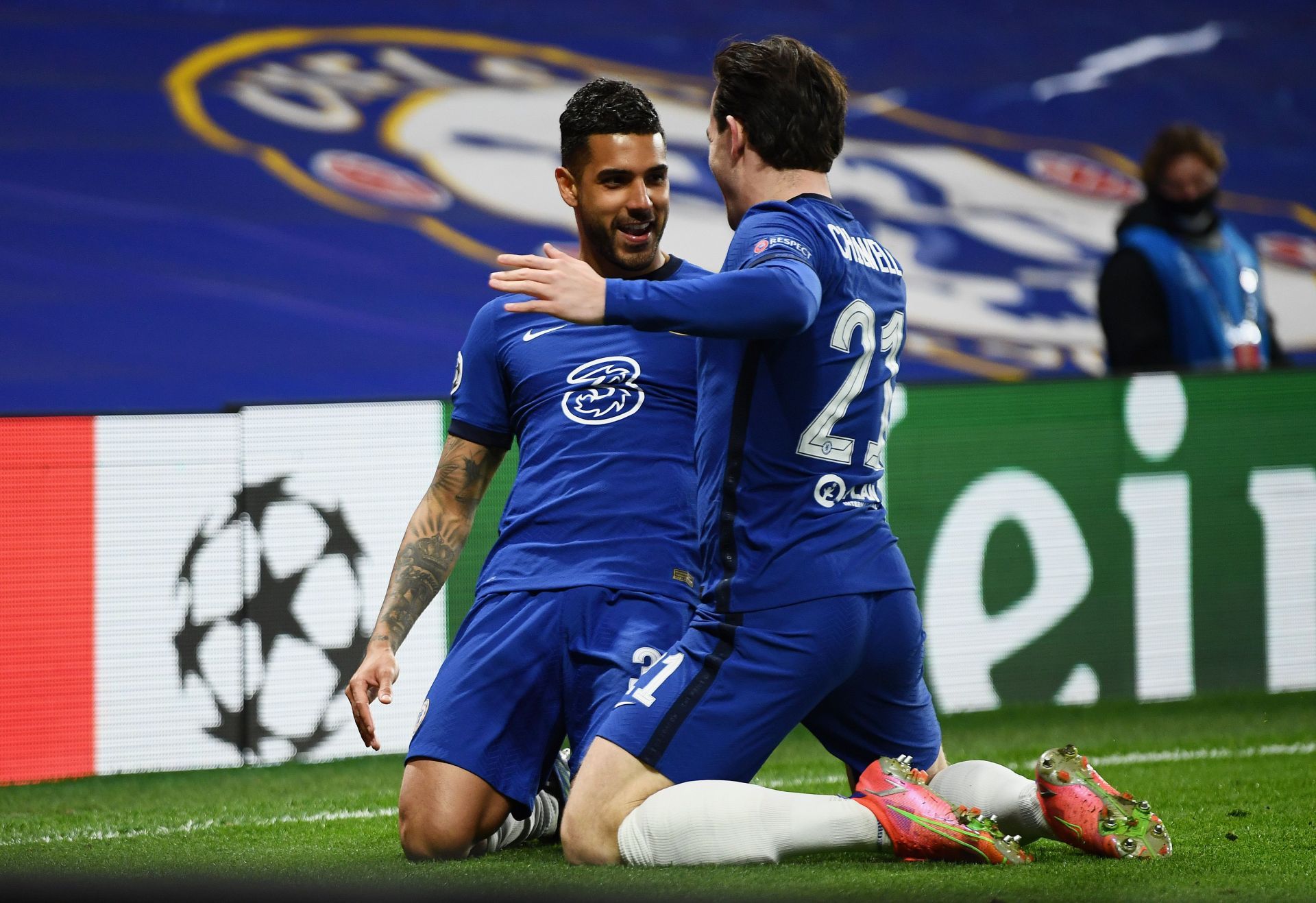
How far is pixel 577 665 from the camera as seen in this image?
11.4 ft

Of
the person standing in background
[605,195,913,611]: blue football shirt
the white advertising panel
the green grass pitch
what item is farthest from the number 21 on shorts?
the person standing in background

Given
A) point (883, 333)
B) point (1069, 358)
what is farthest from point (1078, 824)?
point (1069, 358)

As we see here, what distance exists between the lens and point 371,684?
3.29 metres

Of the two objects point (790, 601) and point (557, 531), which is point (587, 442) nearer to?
point (557, 531)

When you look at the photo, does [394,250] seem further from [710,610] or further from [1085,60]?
[710,610]

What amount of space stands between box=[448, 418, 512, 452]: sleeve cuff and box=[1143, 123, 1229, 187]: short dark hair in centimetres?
396

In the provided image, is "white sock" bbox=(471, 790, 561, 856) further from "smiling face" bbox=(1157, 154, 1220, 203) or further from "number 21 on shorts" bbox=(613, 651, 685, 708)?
"smiling face" bbox=(1157, 154, 1220, 203)

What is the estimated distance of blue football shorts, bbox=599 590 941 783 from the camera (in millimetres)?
2924

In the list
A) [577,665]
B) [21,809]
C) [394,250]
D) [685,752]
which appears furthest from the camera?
[394,250]

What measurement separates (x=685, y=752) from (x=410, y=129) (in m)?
7.99

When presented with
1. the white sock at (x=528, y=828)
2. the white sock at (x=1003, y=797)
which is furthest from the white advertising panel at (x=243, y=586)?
the white sock at (x=1003, y=797)

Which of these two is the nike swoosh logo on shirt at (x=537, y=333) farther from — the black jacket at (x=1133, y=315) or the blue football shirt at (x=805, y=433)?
the black jacket at (x=1133, y=315)

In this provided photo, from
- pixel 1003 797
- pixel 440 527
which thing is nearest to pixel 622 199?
pixel 440 527

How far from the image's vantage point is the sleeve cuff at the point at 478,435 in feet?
12.2
